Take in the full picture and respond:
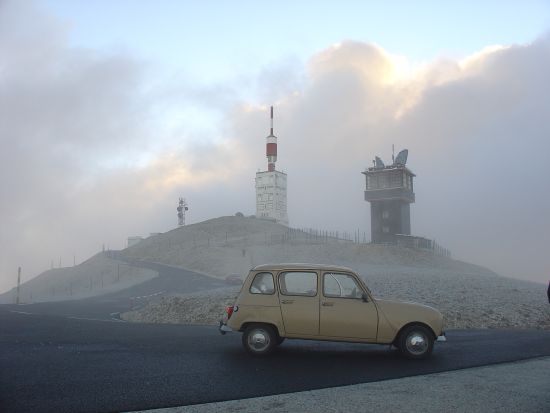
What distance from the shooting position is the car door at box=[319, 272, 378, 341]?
9328mm

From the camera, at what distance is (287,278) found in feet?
31.9

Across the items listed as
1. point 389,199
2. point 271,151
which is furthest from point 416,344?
point 271,151

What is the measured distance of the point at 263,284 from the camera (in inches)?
383

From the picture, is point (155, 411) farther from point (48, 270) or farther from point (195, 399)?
point (48, 270)

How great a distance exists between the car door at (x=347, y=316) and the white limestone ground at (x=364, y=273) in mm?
10137

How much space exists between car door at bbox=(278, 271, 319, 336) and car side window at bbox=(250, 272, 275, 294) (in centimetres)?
19

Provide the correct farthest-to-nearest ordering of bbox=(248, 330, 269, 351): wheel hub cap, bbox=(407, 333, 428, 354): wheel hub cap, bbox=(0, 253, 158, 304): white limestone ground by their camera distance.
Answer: bbox=(0, 253, 158, 304): white limestone ground, bbox=(248, 330, 269, 351): wheel hub cap, bbox=(407, 333, 428, 354): wheel hub cap

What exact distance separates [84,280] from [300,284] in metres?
66.6

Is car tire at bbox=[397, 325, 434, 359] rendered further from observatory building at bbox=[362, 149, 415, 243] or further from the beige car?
observatory building at bbox=[362, 149, 415, 243]

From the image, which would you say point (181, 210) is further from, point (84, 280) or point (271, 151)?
point (84, 280)

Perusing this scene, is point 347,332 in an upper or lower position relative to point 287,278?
lower

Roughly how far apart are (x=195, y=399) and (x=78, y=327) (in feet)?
37.2

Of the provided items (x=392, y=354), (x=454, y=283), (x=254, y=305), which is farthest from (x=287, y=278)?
(x=454, y=283)

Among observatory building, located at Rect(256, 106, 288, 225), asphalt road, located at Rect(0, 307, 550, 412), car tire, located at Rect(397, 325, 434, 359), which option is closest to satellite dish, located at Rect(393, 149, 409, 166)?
observatory building, located at Rect(256, 106, 288, 225)
